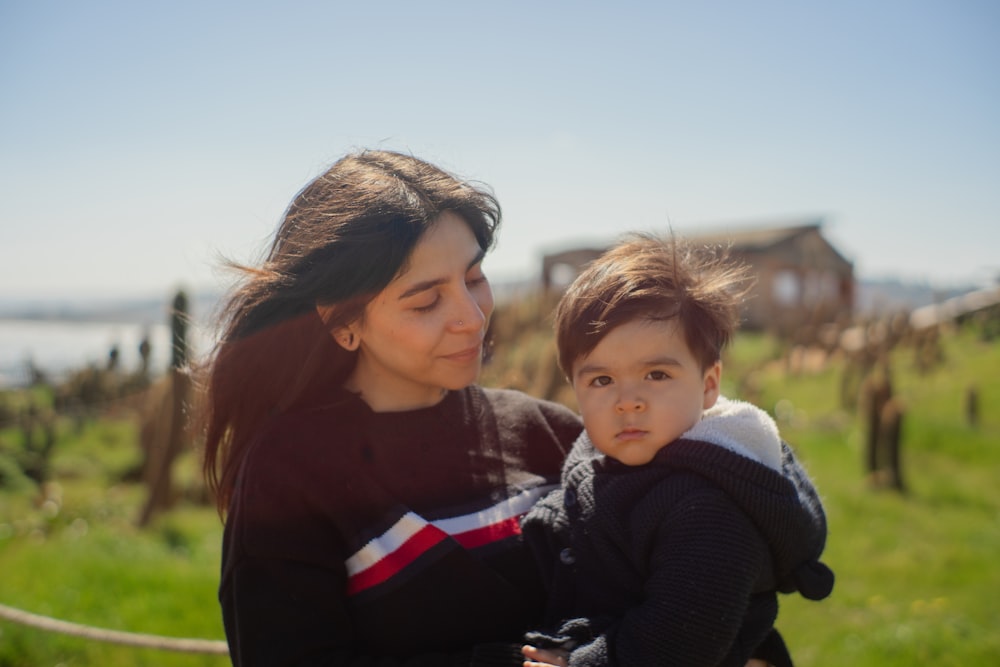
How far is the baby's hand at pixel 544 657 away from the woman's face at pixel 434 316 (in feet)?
2.09

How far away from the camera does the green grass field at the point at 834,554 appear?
423 centimetres

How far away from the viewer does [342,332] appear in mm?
1945

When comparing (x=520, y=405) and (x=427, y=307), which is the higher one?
(x=427, y=307)

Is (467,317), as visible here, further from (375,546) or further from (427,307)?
(375,546)

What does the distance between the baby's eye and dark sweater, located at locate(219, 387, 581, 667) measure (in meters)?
0.39

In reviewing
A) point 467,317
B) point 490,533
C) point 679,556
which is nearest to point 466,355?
point 467,317

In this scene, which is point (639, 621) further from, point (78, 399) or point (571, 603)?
point (78, 399)

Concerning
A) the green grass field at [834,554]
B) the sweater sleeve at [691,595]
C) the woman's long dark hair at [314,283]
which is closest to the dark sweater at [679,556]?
the sweater sleeve at [691,595]

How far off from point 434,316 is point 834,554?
4924 mm

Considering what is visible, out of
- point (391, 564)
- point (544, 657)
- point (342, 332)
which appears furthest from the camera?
point (342, 332)

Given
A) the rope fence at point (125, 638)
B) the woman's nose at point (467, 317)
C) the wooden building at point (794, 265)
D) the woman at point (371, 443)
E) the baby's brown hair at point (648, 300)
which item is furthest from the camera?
the wooden building at point (794, 265)

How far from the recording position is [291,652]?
1562 millimetres

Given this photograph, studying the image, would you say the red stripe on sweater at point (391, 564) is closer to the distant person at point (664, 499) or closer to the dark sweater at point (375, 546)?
the dark sweater at point (375, 546)

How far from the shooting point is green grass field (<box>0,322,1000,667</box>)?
423 cm
